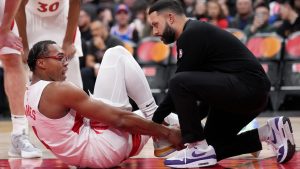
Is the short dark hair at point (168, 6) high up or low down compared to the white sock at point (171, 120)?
up

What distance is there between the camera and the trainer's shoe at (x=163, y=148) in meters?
5.02

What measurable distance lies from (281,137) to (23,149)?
2.02m

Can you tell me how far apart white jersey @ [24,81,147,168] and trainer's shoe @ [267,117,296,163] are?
104 cm

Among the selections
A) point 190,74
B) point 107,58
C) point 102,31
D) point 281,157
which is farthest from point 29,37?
point 102,31

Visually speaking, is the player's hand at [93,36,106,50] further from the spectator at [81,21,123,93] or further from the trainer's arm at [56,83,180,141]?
the trainer's arm at [56,83,180,141]

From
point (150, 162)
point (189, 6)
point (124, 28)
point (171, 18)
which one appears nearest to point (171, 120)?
point (150, 162)

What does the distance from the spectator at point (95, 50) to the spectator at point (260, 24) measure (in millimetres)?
1851

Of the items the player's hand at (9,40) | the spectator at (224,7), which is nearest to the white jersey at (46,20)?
the player's hand at (9,40)

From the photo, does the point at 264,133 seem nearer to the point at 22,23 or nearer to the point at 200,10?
the point at 22,23

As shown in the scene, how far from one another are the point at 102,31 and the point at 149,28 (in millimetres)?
1075

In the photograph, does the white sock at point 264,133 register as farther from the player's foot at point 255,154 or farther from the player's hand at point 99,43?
the player's hand at point 99,43

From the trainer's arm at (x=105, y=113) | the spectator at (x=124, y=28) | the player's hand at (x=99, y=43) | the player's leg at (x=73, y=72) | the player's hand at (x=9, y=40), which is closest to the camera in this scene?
the trainer's arm at (x=105, y=113)

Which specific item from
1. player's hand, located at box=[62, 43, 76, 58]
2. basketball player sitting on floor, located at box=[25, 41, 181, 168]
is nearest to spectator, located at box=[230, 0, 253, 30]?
player's hand, located at box=[62, 43, 76, 58]

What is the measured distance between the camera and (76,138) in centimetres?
480
